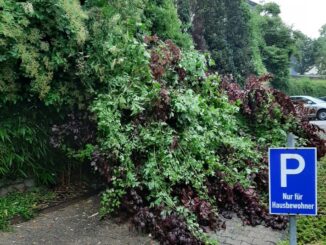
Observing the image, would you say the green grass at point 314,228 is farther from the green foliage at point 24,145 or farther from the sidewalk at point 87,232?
the green foliage at point 24,145

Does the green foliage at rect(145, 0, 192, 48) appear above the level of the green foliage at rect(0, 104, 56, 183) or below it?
above

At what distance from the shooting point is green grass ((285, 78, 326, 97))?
2953 cm

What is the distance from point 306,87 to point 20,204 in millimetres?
30267

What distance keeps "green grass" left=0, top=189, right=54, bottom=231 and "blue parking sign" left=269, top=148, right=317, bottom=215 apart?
2.89 m

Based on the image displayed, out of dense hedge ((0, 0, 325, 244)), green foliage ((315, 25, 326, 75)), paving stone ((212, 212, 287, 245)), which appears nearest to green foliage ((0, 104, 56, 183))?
dense hedge ((0, 0, 325, 244))

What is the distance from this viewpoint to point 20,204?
4883 millimetres

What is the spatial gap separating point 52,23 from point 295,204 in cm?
331

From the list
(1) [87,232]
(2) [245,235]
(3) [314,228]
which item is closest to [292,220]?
(2) [245,235]

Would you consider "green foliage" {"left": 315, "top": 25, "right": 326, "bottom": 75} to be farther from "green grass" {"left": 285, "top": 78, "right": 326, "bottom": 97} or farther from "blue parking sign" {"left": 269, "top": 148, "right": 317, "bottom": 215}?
"blue parking sign" {"left": 269, "top": 148, "right": 317, "bottom": 215}

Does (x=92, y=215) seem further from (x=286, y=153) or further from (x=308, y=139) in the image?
(x=308, y=139)

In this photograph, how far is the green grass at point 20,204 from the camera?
4557mm

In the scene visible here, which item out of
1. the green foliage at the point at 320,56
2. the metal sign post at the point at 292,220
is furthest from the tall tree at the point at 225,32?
the green foliage at the point at 320,56

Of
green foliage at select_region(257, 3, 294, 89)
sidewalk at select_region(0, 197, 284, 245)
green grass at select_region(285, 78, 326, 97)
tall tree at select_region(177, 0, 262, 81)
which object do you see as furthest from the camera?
green grass at select_region(285, 78, 326, 97)

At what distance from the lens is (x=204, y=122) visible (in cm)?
587
